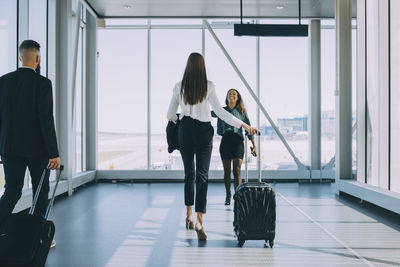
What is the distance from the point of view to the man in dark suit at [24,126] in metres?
2.96

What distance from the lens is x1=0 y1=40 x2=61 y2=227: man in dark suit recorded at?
2.96 meters

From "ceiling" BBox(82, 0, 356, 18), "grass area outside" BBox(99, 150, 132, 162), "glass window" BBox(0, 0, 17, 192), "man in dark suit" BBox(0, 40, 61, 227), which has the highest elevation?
"ceiling" BBox(82, 0, 356, 18)

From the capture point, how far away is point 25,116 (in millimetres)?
3000

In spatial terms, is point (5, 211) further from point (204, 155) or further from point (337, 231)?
point (337, 231)

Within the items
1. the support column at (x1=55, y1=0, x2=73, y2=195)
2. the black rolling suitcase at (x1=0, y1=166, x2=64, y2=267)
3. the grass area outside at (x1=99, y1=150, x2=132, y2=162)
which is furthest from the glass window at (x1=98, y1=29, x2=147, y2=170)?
the black rolling suitcase at (x1=0, y1=166, x2=64, y2=267)

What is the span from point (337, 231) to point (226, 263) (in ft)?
5.36

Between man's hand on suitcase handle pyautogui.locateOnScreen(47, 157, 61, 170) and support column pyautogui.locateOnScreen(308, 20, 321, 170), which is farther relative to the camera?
support column pyautogui.locateOnScreen(308, 20, 321, 170)

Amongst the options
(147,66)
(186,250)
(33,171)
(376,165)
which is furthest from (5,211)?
(147,66)

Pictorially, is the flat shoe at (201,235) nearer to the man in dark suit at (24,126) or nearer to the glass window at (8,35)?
the man in dark suit at (24,126)

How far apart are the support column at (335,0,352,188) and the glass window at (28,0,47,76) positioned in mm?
4684

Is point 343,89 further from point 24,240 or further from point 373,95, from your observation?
point 24,240

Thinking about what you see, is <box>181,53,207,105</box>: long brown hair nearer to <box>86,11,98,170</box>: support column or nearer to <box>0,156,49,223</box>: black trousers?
<box>0,156,49,223</box>: black trousers

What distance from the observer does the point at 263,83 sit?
353 inches

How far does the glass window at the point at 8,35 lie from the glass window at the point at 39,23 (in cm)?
59
